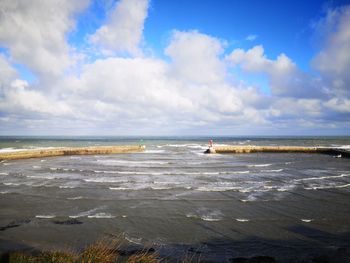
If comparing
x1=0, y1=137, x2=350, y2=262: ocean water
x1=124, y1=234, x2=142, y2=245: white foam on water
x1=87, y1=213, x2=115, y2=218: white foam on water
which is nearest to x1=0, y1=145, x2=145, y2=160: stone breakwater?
x1=0, y1=137, x2=350, y2=262: ocean water

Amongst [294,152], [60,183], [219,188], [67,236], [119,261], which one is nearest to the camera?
[119,261]

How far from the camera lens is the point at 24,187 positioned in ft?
61.2

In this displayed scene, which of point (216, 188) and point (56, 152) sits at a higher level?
point (56, 152)

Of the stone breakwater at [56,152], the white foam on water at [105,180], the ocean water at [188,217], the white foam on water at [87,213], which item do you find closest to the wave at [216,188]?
the ocean water at [188,217]

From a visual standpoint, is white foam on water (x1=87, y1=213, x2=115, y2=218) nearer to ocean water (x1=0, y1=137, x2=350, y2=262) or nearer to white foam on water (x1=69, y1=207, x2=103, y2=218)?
ocean water (x1=0, y1=137, x2=350, y2=262)

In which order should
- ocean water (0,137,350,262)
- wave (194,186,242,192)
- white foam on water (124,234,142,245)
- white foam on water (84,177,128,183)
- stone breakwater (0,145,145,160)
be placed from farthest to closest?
1. stone breakwater (0,145,145,160)
2. white foam on water (84,177,128,183)
3. wave (194,186,242,192)
4. white foam on water (124,234,142,245)
5. ocean water (0,137,350,262)

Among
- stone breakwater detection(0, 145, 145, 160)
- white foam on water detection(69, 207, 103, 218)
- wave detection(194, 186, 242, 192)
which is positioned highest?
stone breakwater detection(0, 145, 145, 160)

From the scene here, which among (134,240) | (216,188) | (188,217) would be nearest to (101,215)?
(134,240)

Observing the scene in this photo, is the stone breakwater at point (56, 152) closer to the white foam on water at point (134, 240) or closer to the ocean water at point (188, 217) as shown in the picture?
the ocean water at point (188, 217)

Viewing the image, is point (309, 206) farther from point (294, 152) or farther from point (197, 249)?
point (294, 152)

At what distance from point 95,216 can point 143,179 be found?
1023 cm

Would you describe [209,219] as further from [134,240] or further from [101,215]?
[101,215]

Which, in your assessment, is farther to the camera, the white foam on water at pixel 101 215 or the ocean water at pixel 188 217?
the white foam on water at pixel 101 215

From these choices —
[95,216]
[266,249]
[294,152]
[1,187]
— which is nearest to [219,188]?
[95,216]
